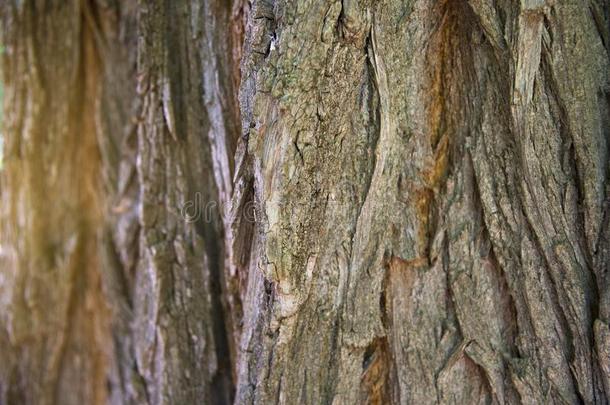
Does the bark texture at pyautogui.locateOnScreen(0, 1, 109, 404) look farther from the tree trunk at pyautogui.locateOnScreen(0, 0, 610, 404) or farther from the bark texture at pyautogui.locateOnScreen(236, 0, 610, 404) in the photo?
the bark texture at pyautogui.locateOnScreen(236, 0, 610, 404)

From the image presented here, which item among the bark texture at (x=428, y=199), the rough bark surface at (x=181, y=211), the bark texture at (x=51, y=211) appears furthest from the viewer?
the bark texture at (x=51, y=211)

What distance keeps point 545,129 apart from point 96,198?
5.52 feet

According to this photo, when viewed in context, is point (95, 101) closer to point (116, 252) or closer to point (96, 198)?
point (96, 198)

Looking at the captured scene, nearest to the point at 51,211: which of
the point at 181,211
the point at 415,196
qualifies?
the point at 181,211

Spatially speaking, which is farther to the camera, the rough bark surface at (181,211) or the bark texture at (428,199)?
the rough bark surface at (181,211)

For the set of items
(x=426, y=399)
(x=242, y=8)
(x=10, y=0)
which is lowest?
(x=426, y=399)

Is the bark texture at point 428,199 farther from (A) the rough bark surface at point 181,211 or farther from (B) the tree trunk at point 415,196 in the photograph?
(A) the rough bark surface at point 181,211

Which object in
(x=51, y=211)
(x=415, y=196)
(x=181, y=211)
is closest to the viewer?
(x=415, y=196)

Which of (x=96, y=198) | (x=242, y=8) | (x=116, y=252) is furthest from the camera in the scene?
(x=96, y=198)

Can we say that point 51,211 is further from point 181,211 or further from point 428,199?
point 428,199

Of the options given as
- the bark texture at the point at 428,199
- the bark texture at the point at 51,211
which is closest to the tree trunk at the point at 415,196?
the bark texture at the point at 428,199

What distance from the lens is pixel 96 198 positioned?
7.66ft

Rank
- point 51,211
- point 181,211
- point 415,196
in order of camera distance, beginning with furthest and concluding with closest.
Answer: point 51,211, point 181,211, point 415,196

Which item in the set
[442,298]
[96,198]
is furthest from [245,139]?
[96,198]
